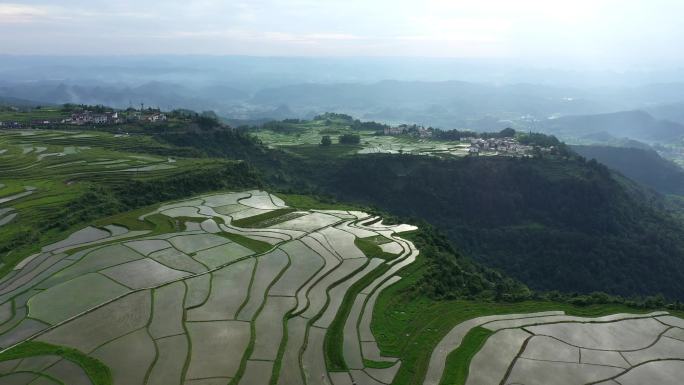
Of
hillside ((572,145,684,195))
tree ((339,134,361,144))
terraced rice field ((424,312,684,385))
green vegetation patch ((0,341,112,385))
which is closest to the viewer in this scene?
green vegetation patch ((0,341,112,385))

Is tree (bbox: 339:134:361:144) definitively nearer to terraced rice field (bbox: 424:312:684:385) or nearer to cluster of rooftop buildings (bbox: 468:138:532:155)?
cluster of rooftop buildings (bbox: 468:138:532:155)

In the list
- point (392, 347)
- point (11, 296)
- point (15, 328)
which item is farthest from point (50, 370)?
point (392, 347)

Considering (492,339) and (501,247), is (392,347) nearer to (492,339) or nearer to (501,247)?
(492,339)

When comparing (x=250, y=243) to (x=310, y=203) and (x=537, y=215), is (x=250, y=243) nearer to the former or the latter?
(x=310, y=203)

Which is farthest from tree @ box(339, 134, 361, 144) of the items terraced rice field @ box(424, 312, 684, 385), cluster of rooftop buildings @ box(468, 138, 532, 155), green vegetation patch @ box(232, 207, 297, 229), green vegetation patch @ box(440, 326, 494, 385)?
green vegetation patch @ box(440, 326, 494, 385)

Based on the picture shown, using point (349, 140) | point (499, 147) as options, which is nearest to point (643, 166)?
point (499, 147)

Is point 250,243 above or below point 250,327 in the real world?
above
